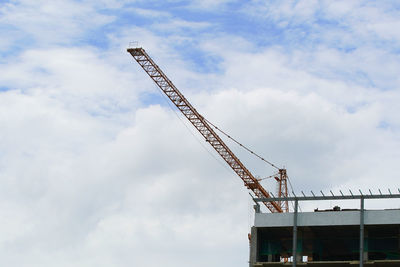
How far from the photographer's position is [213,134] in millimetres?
139125

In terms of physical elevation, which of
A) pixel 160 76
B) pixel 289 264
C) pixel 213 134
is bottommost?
pixel 289 264

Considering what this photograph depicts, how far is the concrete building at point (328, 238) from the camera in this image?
178ft

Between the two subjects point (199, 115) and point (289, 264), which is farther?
point (199, 115)

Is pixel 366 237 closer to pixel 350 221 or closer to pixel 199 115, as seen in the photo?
pixel 350 221

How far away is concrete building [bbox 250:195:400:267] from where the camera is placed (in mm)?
54281

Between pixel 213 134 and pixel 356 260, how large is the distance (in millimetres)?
85035

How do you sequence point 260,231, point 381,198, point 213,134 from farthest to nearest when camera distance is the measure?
1. point 213,134
2. point 260,231
3. point 381,198

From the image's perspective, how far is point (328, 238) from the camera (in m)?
57.8

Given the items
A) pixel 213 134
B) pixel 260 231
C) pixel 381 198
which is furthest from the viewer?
pixel 213 134

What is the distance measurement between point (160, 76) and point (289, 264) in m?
87.9

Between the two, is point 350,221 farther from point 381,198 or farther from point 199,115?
point 199,115

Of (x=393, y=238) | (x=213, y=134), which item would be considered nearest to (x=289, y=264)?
(x=393, y=238)

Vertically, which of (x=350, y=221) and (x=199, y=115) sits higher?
(x=199, y=115)

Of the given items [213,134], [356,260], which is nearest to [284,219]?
[356,260]
